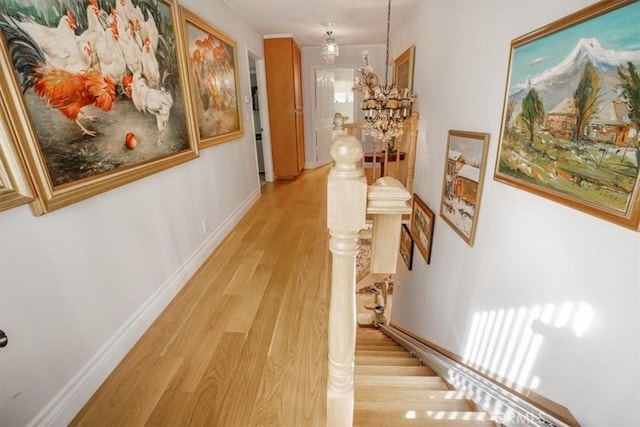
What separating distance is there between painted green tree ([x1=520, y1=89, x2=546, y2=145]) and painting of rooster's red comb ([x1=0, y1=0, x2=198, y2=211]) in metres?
1.99

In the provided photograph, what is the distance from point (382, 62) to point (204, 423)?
22.0 feet

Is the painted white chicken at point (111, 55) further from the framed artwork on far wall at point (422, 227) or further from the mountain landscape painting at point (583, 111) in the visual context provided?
the framed artwork on far wall at point (422, 227)

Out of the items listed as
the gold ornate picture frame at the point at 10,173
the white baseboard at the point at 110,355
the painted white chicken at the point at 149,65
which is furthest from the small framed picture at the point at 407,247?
the gold ornate picture frame at the point at 10,173

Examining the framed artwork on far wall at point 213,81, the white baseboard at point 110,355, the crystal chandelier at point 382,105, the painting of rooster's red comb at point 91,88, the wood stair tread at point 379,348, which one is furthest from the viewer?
the crystal chandelier at point 382,105

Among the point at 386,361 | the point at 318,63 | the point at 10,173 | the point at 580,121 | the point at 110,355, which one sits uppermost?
the point at 318,63

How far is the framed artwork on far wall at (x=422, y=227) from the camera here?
2646mm

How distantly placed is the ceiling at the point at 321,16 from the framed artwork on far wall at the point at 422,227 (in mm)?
2245

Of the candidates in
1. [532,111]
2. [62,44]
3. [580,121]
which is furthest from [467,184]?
[62,44]

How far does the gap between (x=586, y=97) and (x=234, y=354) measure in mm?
1900

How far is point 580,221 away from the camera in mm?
986

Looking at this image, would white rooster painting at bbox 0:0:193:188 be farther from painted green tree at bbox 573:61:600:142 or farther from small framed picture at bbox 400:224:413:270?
small framed picture at bbox 400:224:413:270

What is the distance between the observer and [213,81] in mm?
2762

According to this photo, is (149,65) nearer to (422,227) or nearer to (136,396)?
(136,396)

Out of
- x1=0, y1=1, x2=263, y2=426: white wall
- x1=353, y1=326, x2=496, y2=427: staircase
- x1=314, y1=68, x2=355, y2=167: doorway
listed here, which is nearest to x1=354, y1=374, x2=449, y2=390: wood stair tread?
x1=353, y1=326, x2=496, y2=427: staircase
